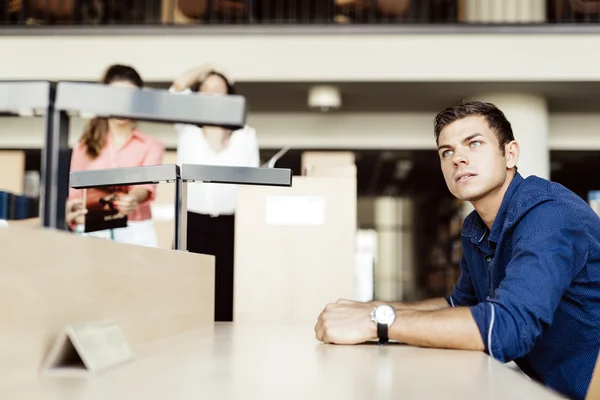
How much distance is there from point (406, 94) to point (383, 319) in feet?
14.9

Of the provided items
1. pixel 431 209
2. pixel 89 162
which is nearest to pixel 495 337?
pixel 89 162

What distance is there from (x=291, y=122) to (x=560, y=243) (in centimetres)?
487

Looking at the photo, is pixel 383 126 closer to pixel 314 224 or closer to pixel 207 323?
pixel 314 224

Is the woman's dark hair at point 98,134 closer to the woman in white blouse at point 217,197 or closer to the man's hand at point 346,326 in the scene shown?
the woman in white blouse at point 217,197

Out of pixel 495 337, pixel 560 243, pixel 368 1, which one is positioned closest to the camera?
pixel 495 337

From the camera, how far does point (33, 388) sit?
68cm

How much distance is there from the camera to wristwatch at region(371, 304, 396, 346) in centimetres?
123

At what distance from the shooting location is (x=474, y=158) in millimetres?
1689

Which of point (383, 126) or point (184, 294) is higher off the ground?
point (383, 126)

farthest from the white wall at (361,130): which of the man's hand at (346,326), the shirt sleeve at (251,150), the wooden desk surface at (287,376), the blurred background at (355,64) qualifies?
the wooden desk surface at (287,376)

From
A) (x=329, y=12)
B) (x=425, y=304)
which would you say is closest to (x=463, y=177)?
(x=425, y=304)

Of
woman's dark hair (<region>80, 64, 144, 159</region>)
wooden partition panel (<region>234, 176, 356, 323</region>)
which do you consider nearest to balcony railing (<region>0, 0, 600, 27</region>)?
woman's dark hair (<region>80, 64, 144, 159</region>)

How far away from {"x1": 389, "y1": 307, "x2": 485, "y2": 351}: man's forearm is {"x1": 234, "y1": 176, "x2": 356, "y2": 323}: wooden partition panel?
1019 mm

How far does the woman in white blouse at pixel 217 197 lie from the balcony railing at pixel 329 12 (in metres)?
2.87
